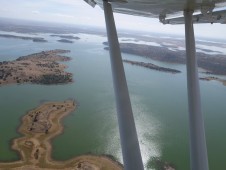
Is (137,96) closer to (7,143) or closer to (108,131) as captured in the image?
(108,131)

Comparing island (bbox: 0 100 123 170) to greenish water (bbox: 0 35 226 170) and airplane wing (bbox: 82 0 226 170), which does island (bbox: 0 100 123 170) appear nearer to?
greenish water (bbox: 0 35 226 170)

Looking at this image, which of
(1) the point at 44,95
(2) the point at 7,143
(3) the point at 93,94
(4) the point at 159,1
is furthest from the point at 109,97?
(4) the point at 159,1

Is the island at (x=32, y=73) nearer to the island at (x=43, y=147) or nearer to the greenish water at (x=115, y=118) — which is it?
the greenish water at (x=115, y=118)

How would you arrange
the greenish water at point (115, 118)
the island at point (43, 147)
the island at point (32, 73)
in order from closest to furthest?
1. the island at point (43, 147)
2. the greenish water at point (115, 118)
3. the island at point (32, 73)

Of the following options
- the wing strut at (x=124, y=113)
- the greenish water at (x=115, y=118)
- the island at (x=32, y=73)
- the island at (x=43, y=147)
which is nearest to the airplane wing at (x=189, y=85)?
the wing strut at (x=124, y=113)

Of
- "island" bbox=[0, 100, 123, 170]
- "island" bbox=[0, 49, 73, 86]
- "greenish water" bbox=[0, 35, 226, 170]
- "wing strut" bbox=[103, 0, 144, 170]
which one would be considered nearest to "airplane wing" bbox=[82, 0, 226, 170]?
"wing strut" bbox=[103, 0, 144, 170]

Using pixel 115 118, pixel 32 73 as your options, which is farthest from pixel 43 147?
pixel 32 73

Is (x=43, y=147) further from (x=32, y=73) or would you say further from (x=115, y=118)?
(x=32, y=73)
